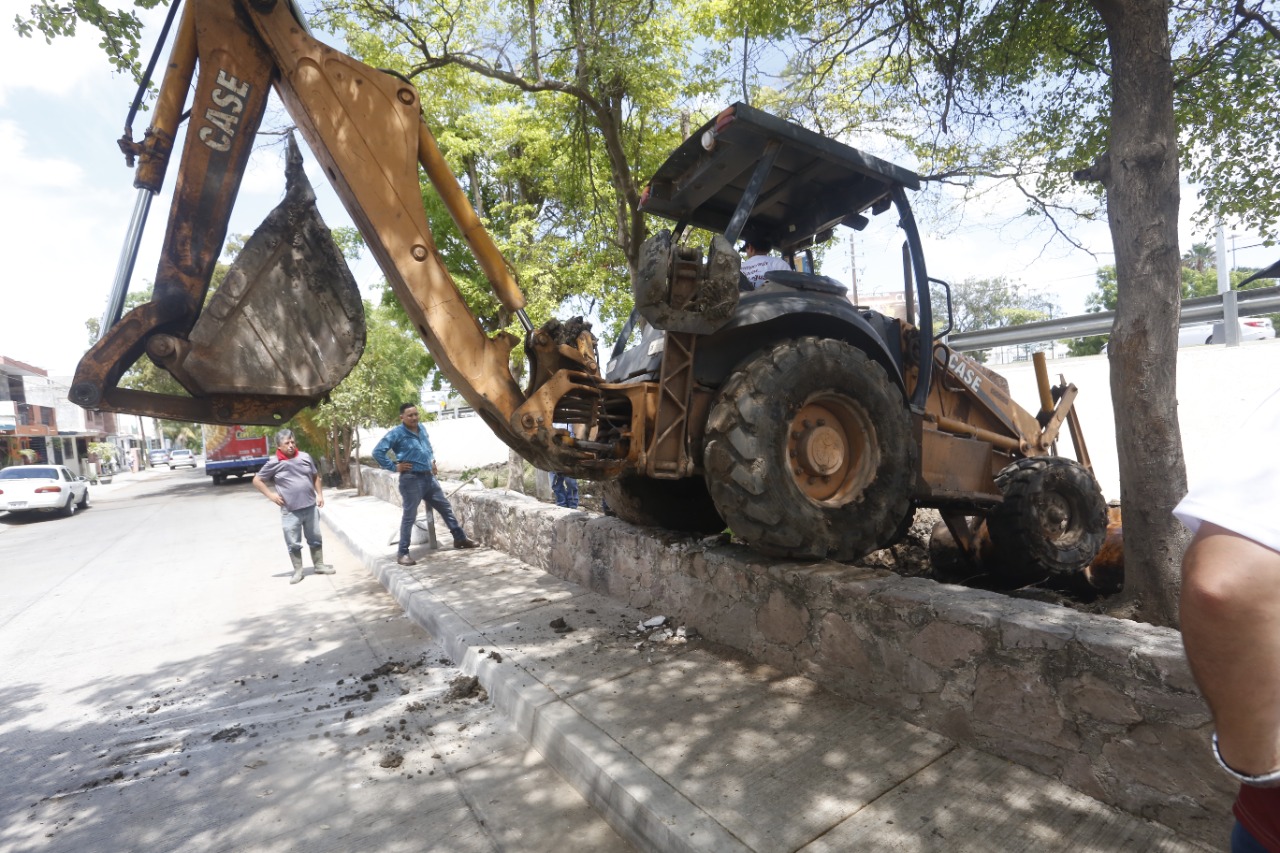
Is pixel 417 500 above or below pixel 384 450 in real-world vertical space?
below

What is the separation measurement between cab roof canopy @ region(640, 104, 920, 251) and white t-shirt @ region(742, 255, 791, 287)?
0.39 metres

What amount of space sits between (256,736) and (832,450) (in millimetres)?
3726

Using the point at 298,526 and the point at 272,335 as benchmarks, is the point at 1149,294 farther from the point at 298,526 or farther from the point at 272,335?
the point at 298,526

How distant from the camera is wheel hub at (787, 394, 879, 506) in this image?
149 inches

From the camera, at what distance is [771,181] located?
4508mm

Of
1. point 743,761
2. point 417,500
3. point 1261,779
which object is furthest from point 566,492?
point 1261,779

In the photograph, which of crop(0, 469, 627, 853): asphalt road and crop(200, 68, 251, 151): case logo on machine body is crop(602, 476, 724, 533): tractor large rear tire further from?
crop(200, 68, 251, 151): case logo on machine body

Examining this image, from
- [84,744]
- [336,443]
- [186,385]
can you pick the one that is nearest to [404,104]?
[186,385]

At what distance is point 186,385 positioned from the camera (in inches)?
124

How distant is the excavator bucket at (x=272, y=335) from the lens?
3197mm

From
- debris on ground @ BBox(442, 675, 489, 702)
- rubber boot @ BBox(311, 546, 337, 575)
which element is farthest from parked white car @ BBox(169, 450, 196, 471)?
debris on ground @ BBox(442, 675, 489, 702)

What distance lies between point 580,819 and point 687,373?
220cm

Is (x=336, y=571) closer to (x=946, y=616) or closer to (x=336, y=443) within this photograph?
(x=946, y=616)

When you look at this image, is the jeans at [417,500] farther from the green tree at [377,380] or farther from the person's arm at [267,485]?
the green tree at [377,380]
